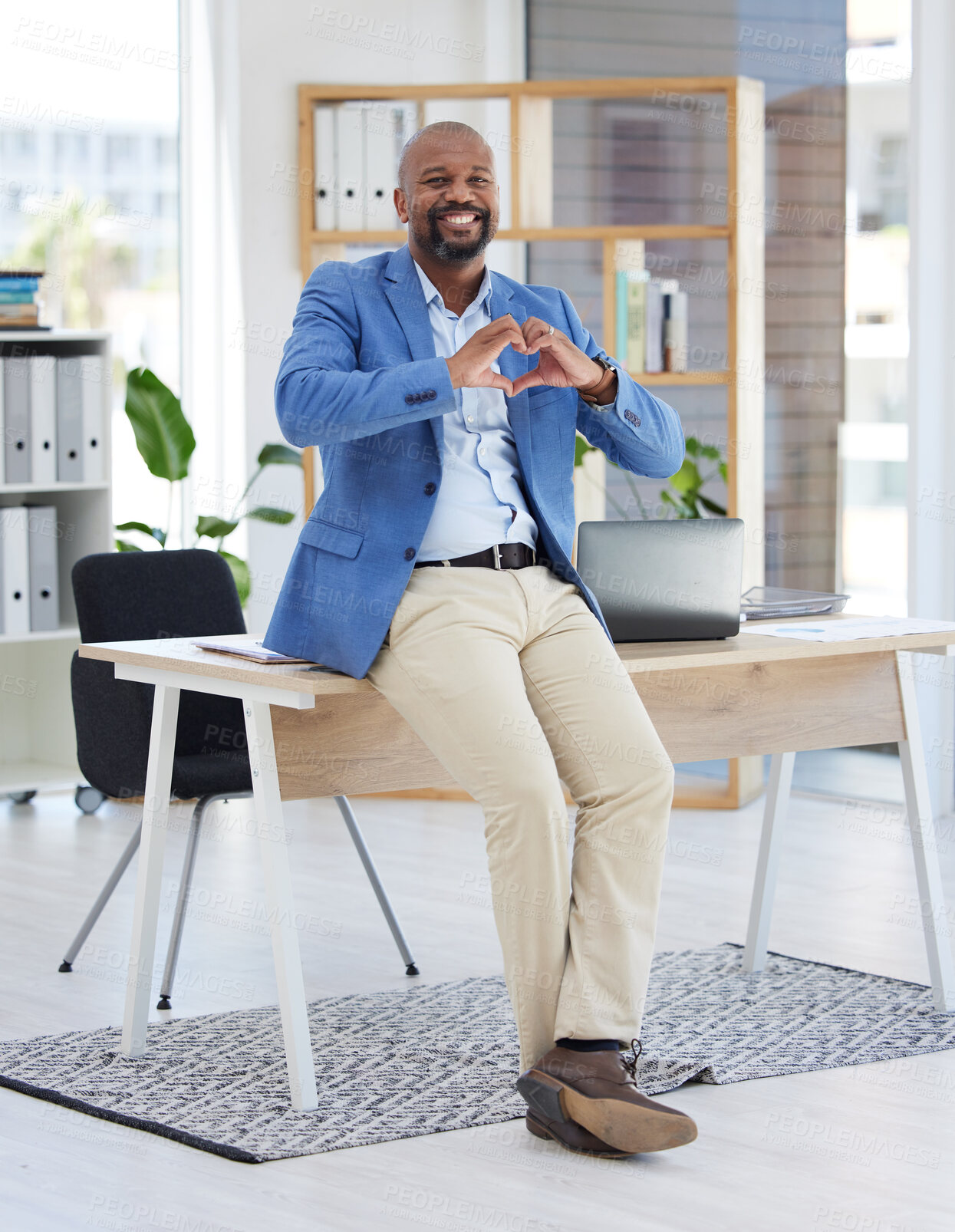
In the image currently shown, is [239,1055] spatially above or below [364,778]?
below

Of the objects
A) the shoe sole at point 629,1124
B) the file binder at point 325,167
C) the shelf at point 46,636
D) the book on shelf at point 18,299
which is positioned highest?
the file binder at point 325,167

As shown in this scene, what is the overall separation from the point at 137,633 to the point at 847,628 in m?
1.39

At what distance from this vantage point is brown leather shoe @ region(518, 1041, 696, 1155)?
2.36 m

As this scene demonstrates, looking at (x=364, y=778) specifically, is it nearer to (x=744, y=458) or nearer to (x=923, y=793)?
(x=923, y=793)

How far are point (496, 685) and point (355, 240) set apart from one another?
2700 mm

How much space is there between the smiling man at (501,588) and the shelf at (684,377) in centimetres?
200

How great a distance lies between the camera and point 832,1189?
7.60ft

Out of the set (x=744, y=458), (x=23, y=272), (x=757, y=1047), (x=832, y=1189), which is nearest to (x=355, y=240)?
(x=23, y=272)

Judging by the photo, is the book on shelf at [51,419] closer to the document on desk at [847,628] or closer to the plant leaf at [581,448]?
the plant leaf at [581,448]

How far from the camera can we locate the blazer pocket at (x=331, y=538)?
8.64 feet

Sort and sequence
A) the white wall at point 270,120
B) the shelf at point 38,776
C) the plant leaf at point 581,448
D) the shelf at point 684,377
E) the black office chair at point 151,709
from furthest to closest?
the white wall at point 270,120, the shelf at point 38,776, the shelf at point 684,377, the plant leaf at point 581,448, the black office chair at point 151,709

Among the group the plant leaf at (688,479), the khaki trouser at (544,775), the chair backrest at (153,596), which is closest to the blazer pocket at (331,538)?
the khaki trouser at (544,775)

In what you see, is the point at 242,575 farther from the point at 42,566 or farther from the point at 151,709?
the point at 151,709

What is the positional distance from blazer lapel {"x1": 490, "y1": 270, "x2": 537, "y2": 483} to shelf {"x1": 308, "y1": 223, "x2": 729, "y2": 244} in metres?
1.99
